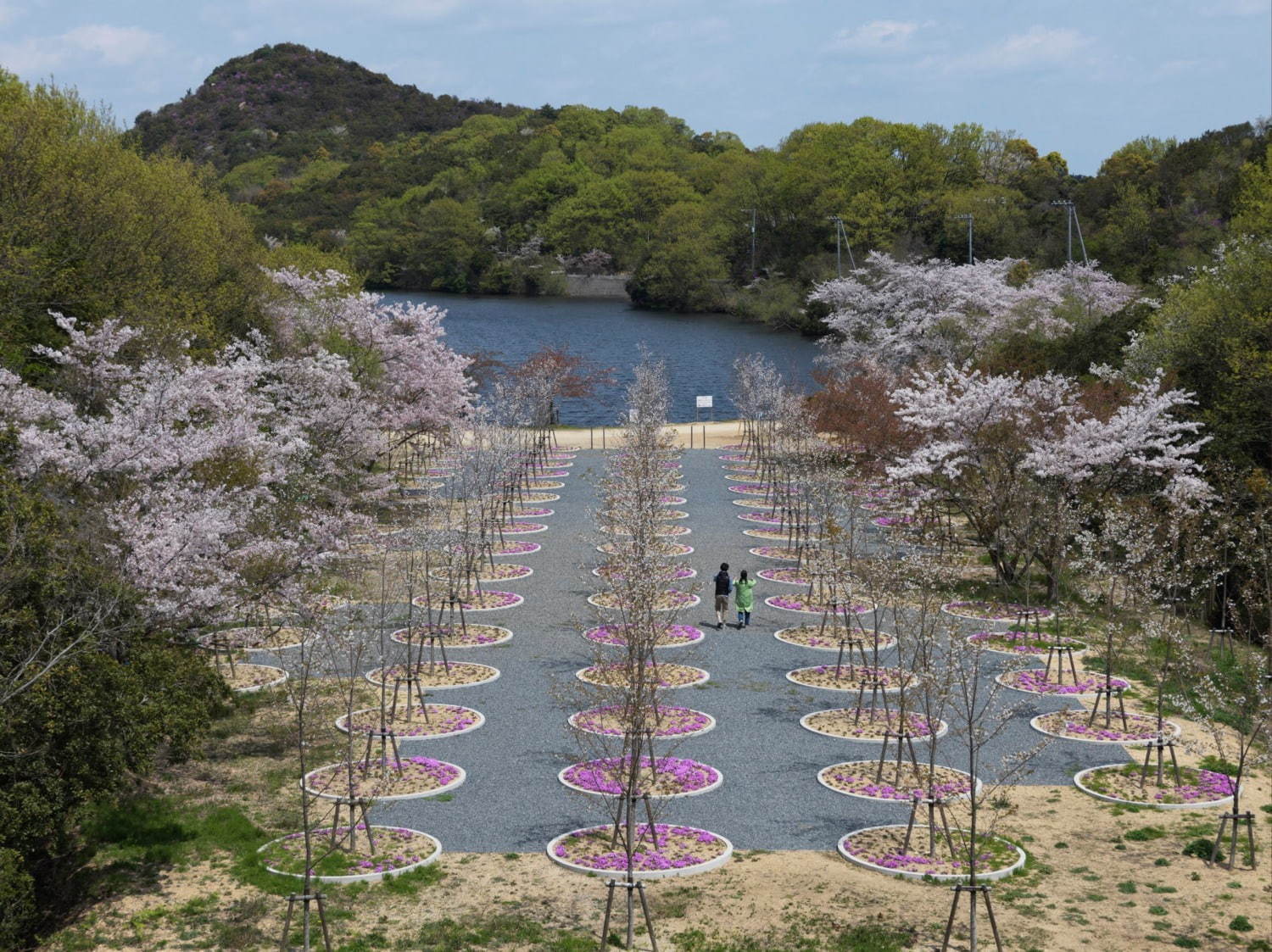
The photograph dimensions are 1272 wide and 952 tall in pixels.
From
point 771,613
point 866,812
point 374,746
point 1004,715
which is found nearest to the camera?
point 1004,715

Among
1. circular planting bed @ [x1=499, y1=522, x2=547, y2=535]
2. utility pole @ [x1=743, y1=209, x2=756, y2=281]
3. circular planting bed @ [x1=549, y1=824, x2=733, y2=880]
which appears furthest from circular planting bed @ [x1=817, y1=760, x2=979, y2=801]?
utility pole @ [x1=743, y1=209, x2=756, y2=281]

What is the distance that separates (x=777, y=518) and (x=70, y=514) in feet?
80.7

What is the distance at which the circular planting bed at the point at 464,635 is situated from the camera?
88.7 ft

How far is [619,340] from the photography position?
109m

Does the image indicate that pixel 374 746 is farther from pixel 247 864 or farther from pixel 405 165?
pixel 405 165

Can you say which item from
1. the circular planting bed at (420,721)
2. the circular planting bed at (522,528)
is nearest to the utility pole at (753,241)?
the circular planting bed at (522,528)

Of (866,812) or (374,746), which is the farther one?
(374,746)

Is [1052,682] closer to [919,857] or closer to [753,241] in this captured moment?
[919,857]

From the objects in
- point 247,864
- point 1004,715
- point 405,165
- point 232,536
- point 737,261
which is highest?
point 405,165

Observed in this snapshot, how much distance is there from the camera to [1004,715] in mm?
17031

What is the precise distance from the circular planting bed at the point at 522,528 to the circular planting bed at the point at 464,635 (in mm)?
10420

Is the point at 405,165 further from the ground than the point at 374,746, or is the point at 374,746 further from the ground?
the point at 405,165

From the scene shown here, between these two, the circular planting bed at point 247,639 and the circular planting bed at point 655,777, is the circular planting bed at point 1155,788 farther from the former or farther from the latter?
the circular planting bed at point 247,639

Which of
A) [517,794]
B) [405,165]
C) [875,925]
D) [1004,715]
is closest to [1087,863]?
[1004,715]
